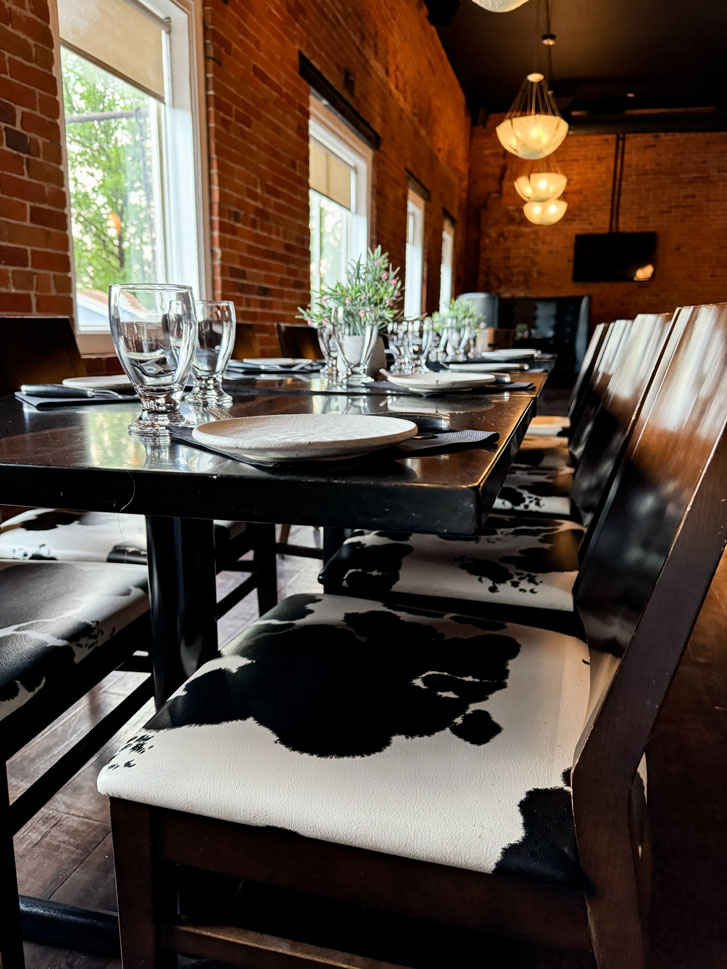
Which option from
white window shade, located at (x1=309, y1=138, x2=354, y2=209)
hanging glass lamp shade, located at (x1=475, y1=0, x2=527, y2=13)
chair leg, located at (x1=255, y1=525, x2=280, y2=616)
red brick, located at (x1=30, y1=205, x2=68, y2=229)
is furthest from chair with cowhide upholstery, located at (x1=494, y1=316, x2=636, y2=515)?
white window shade, located at (x1=309, y1=138, x2=354, y2=209)

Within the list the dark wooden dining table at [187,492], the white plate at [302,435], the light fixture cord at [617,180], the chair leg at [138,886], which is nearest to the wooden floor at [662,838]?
the dark wooden dining table at [187,492]

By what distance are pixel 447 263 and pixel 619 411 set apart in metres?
8.64

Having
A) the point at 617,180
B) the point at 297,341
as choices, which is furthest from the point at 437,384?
the point at 617,180

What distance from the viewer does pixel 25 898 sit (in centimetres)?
99

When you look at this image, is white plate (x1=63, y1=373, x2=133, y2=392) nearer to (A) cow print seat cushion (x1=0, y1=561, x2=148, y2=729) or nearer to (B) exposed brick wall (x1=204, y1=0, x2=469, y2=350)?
(A) cow print seat cushion (x1=0, y1=561, x2=148, y2=729)

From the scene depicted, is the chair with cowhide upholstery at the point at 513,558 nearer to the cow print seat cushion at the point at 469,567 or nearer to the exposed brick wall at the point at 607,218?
Answer: the cow print seat cushion at the point at 469,567

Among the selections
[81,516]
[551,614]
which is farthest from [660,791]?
[81,516]

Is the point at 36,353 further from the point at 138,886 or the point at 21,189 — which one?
the point at 138,886

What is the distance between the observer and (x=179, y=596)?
0.91 m

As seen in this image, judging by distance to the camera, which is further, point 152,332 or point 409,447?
point 152,332

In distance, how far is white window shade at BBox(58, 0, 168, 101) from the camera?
249cm

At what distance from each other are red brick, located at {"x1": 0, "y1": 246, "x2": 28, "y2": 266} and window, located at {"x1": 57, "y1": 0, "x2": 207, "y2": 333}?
380 mm

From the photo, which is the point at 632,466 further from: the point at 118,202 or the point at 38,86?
the point at 118,202

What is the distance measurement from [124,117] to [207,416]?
257cm
